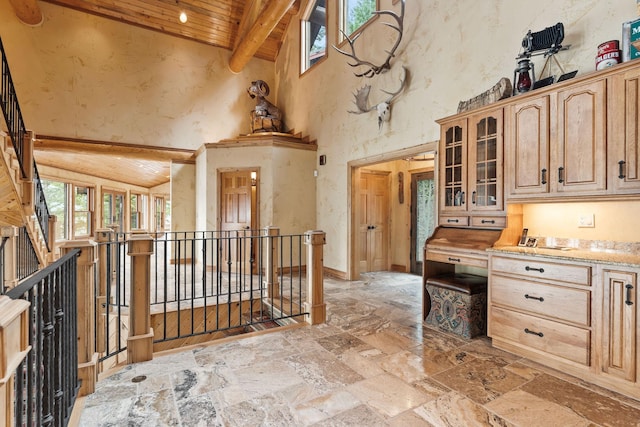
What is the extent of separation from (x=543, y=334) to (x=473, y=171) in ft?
4.94

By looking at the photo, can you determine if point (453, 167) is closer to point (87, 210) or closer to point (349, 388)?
point (349, 388)

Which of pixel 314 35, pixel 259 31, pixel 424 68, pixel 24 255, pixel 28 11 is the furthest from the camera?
pixel 314 35

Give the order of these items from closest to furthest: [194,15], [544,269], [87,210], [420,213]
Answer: [544,269]
[420,213]
[194,15]
[87,210]

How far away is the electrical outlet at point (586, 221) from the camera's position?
8.60ft

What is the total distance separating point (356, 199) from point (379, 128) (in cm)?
123

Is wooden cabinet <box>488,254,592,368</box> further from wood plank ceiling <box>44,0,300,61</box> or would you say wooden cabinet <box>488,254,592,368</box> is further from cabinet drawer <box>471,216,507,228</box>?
wood plank ceiling <box>44,0,300,61</box>

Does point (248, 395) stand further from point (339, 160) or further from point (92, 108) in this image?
point (92, 108)

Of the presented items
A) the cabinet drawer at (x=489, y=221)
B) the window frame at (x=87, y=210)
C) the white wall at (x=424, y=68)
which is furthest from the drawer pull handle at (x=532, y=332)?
the window frame at (x=87, y=210)

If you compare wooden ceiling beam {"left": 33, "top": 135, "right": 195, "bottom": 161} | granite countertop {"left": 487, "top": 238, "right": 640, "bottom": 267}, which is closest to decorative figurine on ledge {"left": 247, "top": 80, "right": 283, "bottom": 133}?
wooden ceiling beam {"left": 33, "top": 135, "right": 195, "bottom": 161}

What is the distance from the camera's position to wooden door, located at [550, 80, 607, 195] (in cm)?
222

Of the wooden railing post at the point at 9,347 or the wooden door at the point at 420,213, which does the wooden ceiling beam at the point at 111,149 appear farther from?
the wooden railing post at the point at 9,347

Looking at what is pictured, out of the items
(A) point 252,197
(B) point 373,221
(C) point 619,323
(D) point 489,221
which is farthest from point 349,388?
(A) point 252,197

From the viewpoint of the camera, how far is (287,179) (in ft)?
19.7

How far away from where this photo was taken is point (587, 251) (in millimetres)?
2514
